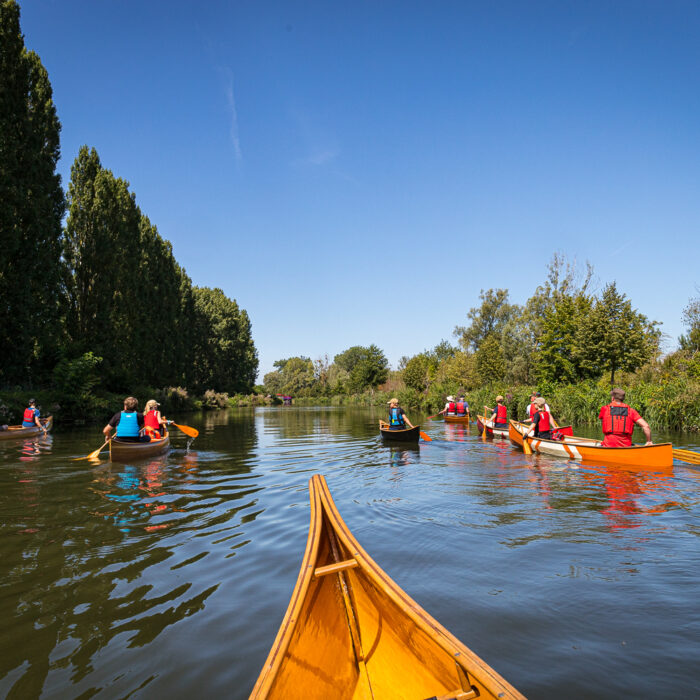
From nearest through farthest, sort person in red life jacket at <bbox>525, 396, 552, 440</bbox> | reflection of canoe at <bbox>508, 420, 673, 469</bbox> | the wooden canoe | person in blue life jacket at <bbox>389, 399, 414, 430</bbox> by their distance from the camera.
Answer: reflection of canoe at <bbox>508, 420, 673, 469</bbox> → the wooden canoe → person in red life jacket at <bbox>525, 396, 552, 440</bbox> → person in blue life jacket at <bbox>389, 399, 414, 430</bbox>

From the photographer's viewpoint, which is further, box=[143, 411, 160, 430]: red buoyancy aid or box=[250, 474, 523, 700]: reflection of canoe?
box=[143, 411, 160, 430]: red buoyancy aid

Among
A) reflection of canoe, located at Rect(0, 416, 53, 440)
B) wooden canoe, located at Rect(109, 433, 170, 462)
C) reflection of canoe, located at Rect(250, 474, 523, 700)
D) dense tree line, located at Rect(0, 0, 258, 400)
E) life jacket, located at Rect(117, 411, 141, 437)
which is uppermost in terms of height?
dense tree line, located at Rect(0, 0, 258, 400)

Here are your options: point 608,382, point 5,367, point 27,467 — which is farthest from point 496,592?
point 608,382

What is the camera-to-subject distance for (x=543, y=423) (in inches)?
541

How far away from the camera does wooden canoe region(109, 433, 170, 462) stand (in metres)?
10.6

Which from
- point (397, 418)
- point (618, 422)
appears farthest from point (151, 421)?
point (618, 422)

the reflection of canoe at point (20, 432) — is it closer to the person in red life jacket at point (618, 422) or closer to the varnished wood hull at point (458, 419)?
the person in red life jacket at point (618, 422)

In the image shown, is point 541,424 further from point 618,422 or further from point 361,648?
point 361,648

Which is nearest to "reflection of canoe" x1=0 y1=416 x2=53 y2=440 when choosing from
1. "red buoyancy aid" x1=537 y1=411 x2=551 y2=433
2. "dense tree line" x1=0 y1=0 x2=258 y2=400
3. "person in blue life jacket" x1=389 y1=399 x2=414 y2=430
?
"dense tree line" x1=0 y1=0 x2=258 y2=400

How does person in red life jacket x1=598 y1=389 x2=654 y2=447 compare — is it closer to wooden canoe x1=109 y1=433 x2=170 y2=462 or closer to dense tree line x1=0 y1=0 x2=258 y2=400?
wooden canoe x1=109 y1=433 x2=170 y2=462

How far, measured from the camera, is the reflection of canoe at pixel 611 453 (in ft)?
31.1

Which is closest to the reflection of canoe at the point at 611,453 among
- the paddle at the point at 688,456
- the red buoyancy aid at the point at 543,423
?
the paddle at the point at 688,456

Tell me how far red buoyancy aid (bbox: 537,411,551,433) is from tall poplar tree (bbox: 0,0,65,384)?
2129 centimetres

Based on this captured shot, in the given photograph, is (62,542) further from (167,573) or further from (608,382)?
(608,382)
